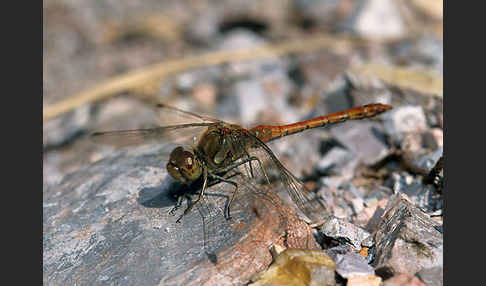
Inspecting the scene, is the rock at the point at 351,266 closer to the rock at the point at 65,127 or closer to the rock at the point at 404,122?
the rock at the point at 404,122

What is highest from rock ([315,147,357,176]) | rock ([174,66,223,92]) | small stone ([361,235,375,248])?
rock ([174,66,223,92])

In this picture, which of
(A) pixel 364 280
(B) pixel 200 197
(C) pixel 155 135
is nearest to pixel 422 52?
(C) pixel 155 135

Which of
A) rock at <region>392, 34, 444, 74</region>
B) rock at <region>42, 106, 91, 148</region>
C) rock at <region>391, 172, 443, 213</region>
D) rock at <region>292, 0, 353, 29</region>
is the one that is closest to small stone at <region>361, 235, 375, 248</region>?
rock at <region>391, 172, 443, 213</region>

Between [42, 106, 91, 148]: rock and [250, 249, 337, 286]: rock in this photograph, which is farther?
[42, 106, 91, 148]: rock

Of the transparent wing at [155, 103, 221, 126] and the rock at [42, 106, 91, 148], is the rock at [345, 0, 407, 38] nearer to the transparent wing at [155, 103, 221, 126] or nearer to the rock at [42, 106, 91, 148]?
the transparent wing at [155, 103, 221, 126]

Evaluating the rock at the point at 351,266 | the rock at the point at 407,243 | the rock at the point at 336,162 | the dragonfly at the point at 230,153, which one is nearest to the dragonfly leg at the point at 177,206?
the dragonfly at the point at 230,153

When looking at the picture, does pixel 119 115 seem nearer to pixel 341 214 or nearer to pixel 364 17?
pixel 341 214
